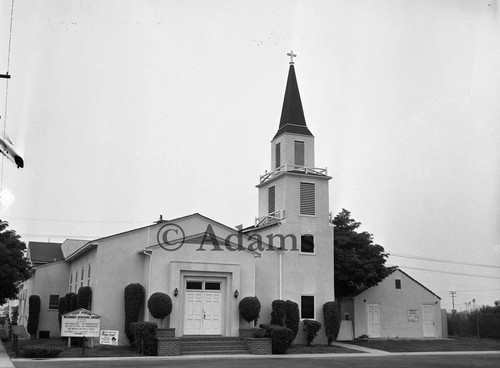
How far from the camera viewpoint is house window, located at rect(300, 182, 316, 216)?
34.5 meters

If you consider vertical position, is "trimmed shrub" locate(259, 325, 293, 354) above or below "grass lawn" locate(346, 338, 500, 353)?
above

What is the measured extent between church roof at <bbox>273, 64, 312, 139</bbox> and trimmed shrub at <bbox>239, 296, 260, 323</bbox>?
10633mm

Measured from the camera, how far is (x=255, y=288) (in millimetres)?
32469

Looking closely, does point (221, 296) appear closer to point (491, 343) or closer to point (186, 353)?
point (186, 353)

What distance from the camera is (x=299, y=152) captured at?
3538cm

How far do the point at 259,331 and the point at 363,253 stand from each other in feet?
36.7

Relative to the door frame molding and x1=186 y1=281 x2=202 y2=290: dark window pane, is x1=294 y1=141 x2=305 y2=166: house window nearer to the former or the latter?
the door frame molding

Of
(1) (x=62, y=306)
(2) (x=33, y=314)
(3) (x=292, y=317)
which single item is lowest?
(3) (x=292, y=317)

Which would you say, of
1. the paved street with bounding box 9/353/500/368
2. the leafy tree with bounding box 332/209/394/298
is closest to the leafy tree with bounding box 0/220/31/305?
the paved street with bounding box 9/353/500/368

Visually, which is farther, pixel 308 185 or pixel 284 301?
pixel 308 185

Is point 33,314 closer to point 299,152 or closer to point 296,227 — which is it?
point 296,227

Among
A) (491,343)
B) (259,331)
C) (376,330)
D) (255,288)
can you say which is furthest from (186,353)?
(491,343)

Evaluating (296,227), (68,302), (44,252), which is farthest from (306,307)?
(44,252)

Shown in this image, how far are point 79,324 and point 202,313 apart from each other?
617 centimetres
